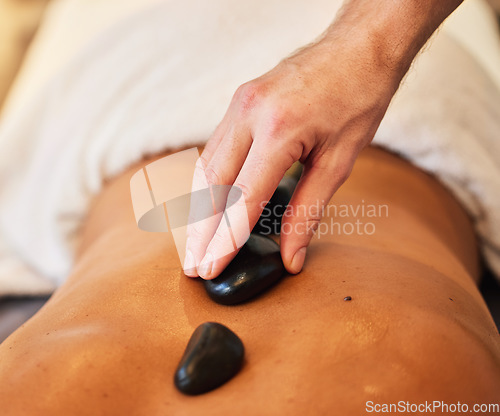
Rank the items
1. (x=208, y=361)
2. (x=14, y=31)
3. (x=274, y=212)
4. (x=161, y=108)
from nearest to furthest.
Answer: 1. (x=208, y=361)
2. (x=274, y=212)
3. (x=161, y=108)
4. (x=14, y=31)

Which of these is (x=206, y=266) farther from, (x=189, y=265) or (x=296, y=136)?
(x=296, y=136)

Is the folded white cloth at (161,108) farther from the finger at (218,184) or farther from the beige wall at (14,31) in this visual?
the beige wall at (14,31)

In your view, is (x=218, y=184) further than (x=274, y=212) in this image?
No

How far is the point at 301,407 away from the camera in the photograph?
0.52m

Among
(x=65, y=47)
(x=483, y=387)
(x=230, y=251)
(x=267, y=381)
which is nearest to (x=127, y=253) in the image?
(x=230, y=251)

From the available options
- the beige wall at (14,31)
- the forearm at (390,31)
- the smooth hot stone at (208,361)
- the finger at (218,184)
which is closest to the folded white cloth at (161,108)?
the forearm at (390,31)

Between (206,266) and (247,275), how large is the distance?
0.06 metres

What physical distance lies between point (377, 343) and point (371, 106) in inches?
14.2

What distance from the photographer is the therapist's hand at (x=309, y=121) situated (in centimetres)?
70

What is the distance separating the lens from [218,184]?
732 millimetres

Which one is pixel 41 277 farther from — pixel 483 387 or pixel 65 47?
pixel 483 387

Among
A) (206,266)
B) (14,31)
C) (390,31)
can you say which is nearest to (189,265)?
(206,266)

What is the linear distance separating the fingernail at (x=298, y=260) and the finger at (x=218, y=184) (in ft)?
0.41

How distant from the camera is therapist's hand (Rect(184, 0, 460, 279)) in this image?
703mm
